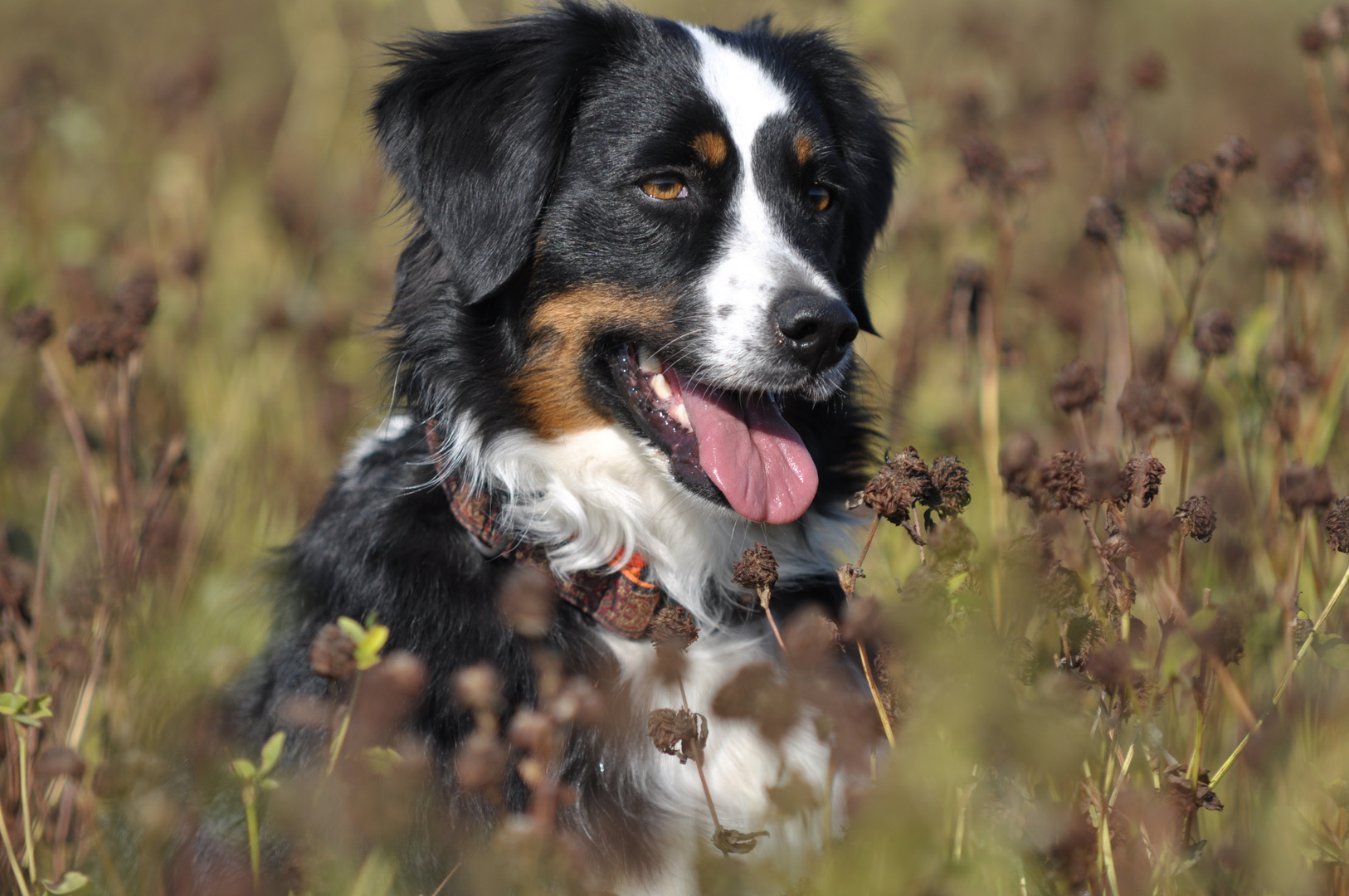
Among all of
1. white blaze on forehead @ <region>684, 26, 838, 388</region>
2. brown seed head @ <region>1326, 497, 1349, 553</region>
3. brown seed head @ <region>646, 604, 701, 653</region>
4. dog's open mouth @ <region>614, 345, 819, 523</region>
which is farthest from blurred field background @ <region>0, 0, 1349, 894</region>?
white blaze on forehead @ <region>684, 26, 838, 388</region>

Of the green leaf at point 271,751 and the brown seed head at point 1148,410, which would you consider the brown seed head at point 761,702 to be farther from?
the brown seed head at point 1148,410

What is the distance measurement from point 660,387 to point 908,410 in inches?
82.1

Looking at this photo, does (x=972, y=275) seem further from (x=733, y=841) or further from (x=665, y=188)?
(x=733, y=841)

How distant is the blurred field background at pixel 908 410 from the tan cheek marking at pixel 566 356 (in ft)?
1.60

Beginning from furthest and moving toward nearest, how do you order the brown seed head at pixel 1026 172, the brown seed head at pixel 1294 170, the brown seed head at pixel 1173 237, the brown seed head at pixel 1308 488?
the brown seed head at pixel 1026 172
the brown seed head at pixel 1294 170
the brown seed head at pixel 1173 237
the brown seed head at pixel 1308 488

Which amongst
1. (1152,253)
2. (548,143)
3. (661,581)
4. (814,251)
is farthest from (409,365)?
(1152,253)

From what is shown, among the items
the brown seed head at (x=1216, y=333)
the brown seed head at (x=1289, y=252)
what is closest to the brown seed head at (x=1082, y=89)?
the brown seed head at (x=1289, y=252)

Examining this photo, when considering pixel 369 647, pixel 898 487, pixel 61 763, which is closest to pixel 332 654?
pixel 369 647

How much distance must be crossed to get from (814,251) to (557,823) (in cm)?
139

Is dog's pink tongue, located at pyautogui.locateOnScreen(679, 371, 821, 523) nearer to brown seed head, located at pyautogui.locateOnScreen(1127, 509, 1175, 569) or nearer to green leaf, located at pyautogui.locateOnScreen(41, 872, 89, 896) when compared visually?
brown seed head, located at pyautogui.locateOnScreen(1127, 509, 1175, 569)

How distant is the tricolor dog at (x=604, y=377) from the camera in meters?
Answer: 2.52

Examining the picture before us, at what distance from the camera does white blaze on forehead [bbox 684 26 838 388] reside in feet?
8.34

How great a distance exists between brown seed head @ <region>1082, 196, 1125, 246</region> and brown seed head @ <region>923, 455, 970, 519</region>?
1.22m

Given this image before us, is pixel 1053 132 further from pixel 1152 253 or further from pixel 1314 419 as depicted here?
pixel 1314 419
